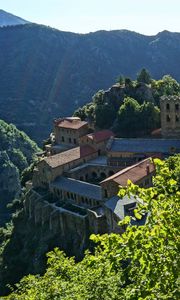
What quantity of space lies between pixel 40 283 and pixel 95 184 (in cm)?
4507

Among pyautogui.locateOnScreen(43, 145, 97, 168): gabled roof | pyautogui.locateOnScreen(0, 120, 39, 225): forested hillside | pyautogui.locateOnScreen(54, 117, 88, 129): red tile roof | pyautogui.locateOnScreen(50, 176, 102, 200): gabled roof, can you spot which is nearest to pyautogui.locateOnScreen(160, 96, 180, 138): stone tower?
pyautogui.locateOnScreen(43, 145, 97, 168): gabled roof

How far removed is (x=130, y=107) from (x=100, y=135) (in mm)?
8182

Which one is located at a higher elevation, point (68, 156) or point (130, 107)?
point (130, 107)

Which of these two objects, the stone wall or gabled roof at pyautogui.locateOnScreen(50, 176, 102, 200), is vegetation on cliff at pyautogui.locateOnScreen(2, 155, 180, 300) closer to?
the stone wall

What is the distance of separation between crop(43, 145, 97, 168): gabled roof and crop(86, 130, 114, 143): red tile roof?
77.5 inches

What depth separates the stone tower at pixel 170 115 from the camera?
7900 centimetres

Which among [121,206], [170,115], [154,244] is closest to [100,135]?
[170,115]

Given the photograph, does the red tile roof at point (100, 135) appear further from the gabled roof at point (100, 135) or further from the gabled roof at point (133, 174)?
the gabled roof at point (133, 174)

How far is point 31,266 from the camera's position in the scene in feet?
220

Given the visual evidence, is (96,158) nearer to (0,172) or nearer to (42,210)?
(42,210)

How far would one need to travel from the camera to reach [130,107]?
86500 millimetres

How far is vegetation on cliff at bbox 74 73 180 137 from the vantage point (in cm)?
8662

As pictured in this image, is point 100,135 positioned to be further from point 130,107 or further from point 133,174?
point 133,174

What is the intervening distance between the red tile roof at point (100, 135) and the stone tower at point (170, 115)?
421 inches
